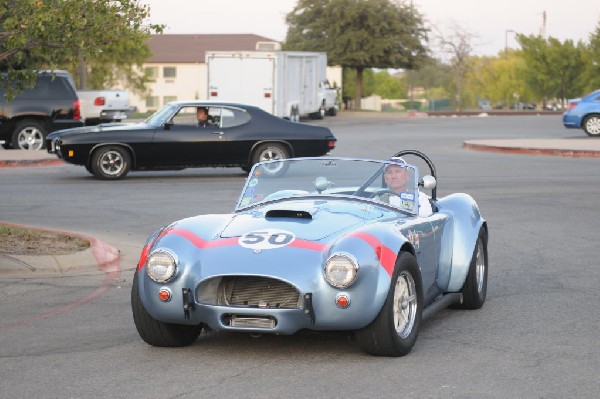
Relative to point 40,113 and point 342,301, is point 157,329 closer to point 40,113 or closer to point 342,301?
point 342,301

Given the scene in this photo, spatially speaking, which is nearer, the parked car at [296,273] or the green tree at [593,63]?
the parked car at [296,273]

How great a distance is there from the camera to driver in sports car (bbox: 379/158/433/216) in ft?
28.8

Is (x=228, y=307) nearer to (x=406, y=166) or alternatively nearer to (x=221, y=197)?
(x=406, y=166)

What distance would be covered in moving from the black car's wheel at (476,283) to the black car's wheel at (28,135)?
21.0 meters

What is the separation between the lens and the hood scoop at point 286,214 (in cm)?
803

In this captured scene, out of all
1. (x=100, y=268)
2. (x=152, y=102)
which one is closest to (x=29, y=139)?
(x=100, y=268)

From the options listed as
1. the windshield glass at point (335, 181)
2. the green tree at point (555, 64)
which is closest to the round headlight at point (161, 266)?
the windshield glass at point (335, 181)

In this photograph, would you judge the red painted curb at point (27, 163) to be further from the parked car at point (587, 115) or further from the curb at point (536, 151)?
the parked car at point (587, 115)

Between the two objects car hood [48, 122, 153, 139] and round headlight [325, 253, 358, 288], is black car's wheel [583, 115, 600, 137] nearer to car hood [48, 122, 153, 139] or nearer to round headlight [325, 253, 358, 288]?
car hood [48, 122, 153, 139]

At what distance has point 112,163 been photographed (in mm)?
21750

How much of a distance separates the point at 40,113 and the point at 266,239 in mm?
22486

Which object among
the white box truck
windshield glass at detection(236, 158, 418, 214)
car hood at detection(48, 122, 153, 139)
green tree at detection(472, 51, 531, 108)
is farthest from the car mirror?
green tree at detection(472, 51, 531, 108)

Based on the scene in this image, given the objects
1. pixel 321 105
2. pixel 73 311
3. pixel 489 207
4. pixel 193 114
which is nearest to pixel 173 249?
pixel 73 311

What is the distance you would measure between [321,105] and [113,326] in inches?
1850
